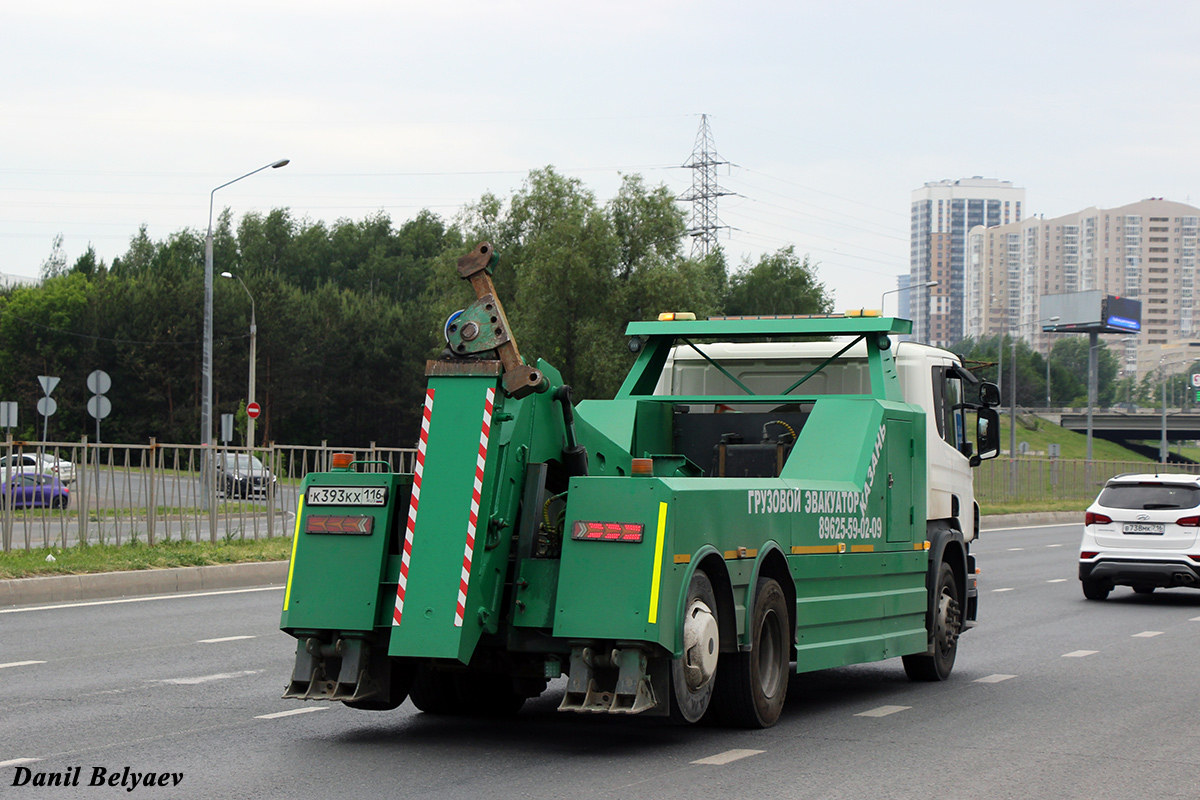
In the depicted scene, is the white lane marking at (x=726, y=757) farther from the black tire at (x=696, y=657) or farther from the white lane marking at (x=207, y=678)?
the white lane marking at (x=207, y=678)

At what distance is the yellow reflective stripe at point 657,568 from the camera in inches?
278

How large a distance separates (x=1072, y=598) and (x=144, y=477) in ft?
40.5

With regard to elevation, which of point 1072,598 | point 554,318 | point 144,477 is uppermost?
point 554,318

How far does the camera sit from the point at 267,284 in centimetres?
7788

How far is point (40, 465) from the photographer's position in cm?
1727

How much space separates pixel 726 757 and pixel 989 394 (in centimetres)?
526

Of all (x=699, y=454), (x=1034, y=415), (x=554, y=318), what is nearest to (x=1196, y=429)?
(x=1034, y=415)

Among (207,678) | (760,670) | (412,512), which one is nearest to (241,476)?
(207,678)

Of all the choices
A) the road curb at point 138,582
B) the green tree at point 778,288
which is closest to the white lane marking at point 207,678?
the road curb at point 138,582

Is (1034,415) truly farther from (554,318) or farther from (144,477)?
(144,477)

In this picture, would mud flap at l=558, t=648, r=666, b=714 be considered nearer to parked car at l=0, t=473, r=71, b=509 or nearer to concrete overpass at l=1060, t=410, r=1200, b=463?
parked car at l=0, t=473, r=71, b=509

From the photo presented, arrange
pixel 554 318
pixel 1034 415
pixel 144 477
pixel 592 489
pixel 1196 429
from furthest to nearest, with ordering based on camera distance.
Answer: pixel 1034 415 < pixel 1196 429 < pixel 554 318 < pixel 144 477 < pixel 592 489

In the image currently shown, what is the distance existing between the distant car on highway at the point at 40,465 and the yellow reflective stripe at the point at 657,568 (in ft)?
38.8

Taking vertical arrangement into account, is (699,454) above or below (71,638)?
above
